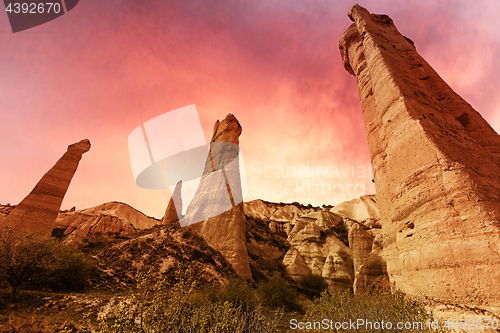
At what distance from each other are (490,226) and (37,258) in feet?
56.5

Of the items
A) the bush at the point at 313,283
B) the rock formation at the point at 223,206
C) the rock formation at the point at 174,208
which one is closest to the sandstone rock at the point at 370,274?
the bush at the point at 313,283

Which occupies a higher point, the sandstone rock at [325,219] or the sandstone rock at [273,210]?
the sandstone rock at [273,210]

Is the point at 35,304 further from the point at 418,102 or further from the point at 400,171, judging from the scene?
the point at 418,102

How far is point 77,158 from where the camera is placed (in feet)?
77.6

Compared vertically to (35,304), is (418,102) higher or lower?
higher

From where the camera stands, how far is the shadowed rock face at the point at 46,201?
18344 millimetres

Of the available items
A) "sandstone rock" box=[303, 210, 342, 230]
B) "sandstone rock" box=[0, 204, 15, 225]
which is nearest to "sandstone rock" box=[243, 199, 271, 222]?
"sandstone rock" box=[303, 210, 342, 230]

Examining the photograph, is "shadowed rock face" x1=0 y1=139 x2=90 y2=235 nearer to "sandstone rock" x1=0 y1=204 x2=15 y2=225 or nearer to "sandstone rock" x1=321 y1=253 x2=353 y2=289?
"sandstone rock" x1=0 y1=204 x2=15 y2=225

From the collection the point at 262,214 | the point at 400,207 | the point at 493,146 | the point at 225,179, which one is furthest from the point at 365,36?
the point at 262,214

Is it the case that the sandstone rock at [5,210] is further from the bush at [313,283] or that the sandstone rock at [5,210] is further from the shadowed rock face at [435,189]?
the shadowed rock face at [435,189]

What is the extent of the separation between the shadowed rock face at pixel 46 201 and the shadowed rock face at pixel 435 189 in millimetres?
24716

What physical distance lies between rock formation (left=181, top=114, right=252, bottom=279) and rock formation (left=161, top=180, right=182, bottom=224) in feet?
23.2

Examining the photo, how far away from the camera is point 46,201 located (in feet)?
65.5

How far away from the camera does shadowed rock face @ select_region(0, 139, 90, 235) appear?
722 inches
